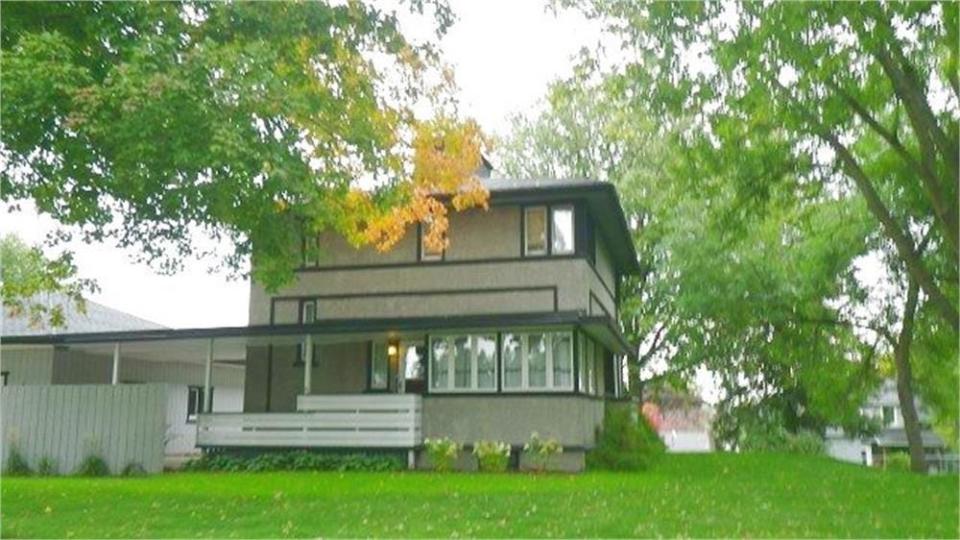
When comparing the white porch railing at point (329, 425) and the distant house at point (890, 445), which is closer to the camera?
the white porch railing at point (329, 425)

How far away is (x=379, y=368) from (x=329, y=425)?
2057 mm

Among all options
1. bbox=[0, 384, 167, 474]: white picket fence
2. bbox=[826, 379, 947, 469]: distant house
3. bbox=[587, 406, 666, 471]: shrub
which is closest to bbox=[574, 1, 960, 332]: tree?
bbox=[587, 406, 666, 471]: shrub

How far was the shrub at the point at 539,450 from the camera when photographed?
18312mm

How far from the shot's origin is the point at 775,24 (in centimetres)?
1132

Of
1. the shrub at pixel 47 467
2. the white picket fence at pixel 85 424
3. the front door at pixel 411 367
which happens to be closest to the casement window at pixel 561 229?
the front door at pixel 411 367

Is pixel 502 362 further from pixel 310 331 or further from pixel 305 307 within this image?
pixel 305 307

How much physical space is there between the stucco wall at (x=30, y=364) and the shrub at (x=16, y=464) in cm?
609

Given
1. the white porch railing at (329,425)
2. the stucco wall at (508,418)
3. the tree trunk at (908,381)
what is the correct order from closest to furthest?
the stucco wall at (508,418) < the white porch railing at (329,425) < the tree trunk at (908,381)

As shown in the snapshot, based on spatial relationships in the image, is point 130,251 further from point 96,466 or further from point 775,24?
point 775,24

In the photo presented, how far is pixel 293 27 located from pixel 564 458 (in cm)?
1112

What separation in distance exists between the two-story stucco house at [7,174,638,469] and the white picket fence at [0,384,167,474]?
244 centimetres

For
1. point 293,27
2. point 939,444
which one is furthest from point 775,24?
point 939,444

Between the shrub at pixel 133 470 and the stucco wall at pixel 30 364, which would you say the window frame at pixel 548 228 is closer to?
the shrub at pixel 133 470

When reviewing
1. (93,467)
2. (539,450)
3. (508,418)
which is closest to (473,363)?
(508,418)
